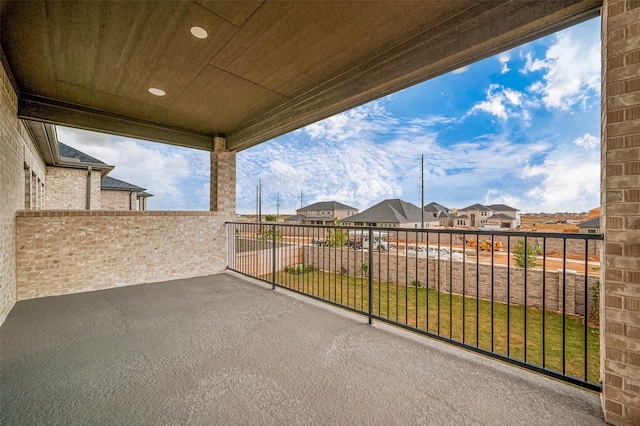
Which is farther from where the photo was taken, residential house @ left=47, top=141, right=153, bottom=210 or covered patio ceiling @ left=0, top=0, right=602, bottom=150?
residential house @ left=47, top=141, right=153, bottom=210

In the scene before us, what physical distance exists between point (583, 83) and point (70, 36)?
31436mm

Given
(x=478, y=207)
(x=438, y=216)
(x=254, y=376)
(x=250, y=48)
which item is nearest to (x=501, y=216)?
(x=478, y=207)

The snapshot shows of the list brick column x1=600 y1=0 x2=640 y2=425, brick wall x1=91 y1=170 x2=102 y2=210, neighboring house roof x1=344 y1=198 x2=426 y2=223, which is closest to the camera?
brick column x1=600 y1=0 x2=640 y2=425

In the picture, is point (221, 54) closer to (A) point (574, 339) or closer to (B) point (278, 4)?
(B) point (278, 4)

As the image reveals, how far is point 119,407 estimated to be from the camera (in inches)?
56.3

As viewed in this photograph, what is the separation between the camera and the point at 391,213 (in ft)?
72.7

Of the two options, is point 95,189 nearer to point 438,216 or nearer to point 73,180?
point 73,180

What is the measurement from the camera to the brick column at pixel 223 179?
505cm

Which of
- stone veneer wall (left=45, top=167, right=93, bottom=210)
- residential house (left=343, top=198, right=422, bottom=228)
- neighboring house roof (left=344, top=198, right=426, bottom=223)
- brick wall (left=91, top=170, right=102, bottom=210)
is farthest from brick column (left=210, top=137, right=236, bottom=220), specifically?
neighboring house roof (left=344, top=198, right=426, bottom=223)

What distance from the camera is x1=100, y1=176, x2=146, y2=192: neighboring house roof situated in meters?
9.88

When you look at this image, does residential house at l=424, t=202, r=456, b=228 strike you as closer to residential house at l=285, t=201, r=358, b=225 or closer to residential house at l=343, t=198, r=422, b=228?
residential house at l=343, t=198, r=422, b=228

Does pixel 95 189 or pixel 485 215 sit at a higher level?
pixel 95 189

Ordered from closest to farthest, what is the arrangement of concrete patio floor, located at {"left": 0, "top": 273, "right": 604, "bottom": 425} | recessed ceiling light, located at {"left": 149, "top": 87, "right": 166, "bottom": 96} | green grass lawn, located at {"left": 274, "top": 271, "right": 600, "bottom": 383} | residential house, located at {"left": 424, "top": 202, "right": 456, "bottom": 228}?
concrete patio floor, located at {"left": 0, "top": 273, "right": 604, "bottom": 425} → recessed ceiling light, located at {"left": 149, "top": 87, "right": 166, "bottom": 96} → green grass lawn, located at {"left": 274, "top": 271, "right": 600, "bottom": 383} → residential house, located at {"left": 424, "top": 202, "right": 456, "bottom": 228}

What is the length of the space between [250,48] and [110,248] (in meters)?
3.61
